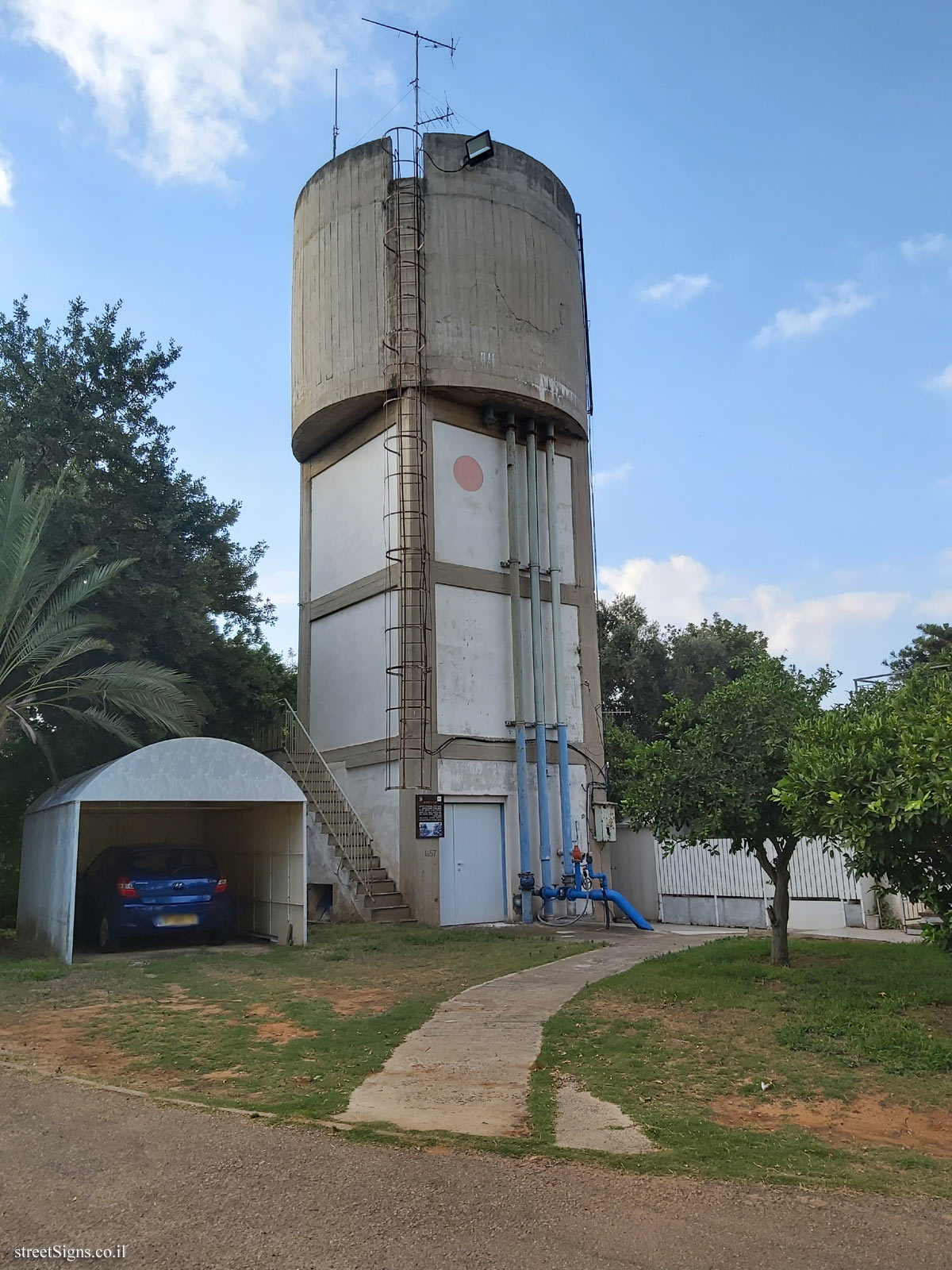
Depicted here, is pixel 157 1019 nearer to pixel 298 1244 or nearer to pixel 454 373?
pixel 298 1244

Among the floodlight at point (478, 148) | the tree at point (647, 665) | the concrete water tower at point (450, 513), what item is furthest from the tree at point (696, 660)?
the floodlight at point (478, 148)

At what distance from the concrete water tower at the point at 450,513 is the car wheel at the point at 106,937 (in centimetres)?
563

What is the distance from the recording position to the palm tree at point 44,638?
13.8 metres

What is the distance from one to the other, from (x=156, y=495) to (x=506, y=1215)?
16590 mm

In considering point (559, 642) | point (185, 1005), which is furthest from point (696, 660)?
point (185, 1005)

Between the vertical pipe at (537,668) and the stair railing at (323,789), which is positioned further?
the vertical pipe at (537,668)

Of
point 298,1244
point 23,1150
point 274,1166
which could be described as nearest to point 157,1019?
point 23,1150

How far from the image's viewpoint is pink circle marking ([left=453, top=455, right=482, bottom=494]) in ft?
66.6

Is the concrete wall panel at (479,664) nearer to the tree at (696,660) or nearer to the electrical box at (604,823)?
the electrical box at (604,823)

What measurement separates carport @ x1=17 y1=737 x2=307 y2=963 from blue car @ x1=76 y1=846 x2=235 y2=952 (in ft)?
1.25

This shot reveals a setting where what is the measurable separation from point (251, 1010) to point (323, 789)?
1084 cm

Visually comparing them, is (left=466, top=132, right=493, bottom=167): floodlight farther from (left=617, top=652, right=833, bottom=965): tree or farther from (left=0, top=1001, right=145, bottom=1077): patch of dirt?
(left=0, top=1001, right=145, bottom=1077): patch of dirt

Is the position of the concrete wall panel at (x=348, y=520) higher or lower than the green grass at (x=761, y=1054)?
higher

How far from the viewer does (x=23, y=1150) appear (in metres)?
4.88
